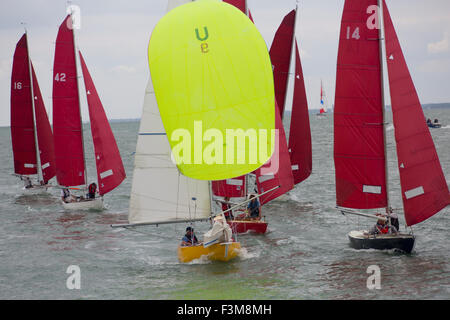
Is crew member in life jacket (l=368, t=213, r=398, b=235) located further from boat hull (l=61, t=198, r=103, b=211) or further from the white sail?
boat hull (l=61, t=198, r=103, b=211)

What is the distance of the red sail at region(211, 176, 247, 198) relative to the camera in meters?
26.3

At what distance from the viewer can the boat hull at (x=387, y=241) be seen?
68.7 ft

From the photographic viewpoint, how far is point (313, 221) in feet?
95.9

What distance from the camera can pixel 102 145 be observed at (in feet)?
105

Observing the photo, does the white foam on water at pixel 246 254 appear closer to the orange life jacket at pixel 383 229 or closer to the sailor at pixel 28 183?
the orange life jacket at pixel 383 229

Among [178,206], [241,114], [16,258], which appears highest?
[241,114]

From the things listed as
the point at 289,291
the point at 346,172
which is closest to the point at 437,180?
the point at 346,172

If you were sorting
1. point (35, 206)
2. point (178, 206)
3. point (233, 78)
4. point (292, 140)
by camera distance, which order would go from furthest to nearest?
1. point (35, 206)
2. point (292, 140)
3. point (178, 206)
4. point (233, 78)

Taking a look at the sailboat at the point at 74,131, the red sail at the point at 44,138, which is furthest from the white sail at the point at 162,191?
the red sail at the point at 44,138

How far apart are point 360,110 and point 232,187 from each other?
7246 mm

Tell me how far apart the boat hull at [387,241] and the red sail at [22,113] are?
26055mm
